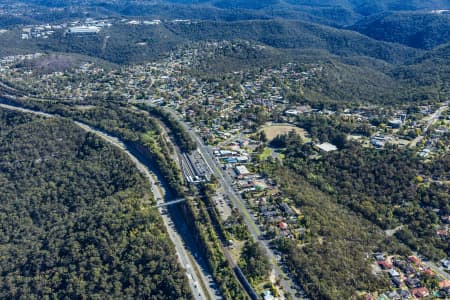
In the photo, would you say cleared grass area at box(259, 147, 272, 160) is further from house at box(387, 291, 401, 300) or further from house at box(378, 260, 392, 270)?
house at box(387, 291, 401, 300)

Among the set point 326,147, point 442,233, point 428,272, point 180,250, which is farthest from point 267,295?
point 326,147

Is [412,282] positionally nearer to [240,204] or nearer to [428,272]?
[428,272]

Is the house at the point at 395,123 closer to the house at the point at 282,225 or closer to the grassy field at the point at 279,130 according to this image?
the grassy field at the point at 279,130

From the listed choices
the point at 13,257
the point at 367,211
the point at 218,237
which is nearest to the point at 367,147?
the point at 367,211

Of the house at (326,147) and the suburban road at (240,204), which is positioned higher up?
the house at (326,147)

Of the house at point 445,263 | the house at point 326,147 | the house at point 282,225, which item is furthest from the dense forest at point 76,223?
the house at point 326,147
